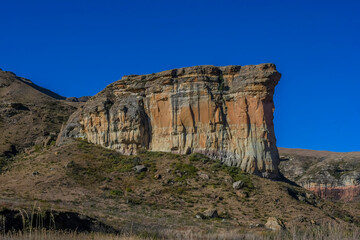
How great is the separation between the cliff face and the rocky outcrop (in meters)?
36.5

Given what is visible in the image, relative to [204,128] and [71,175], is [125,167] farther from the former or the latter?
[204,128]

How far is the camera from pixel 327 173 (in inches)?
3167

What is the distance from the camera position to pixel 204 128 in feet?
153

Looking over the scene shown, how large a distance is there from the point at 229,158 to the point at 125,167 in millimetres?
11950

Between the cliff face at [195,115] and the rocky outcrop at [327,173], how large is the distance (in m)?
36.5

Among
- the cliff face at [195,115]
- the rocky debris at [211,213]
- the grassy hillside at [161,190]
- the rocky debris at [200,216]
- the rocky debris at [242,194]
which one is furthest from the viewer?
the cliff face at [195,115]

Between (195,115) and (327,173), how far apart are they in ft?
146

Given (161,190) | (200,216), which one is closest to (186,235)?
(200,216)

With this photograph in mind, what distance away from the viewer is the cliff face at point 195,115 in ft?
146

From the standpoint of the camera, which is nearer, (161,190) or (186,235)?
(186,235)

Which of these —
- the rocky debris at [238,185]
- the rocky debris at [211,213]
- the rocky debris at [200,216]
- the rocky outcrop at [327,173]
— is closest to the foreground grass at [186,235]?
the rocky debris at [200,216]

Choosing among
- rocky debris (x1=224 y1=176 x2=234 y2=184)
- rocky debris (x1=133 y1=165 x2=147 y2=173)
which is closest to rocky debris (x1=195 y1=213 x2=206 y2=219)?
rocky debris (x1=224 y1=176 x2=234 y2=184)

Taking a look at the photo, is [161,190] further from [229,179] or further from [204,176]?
[229,179]

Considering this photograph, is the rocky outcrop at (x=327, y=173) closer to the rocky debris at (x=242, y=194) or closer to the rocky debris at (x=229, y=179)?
the rocky debris at (x=229, y=179)
